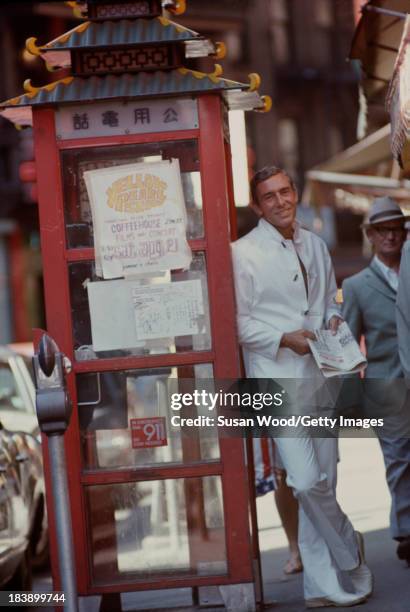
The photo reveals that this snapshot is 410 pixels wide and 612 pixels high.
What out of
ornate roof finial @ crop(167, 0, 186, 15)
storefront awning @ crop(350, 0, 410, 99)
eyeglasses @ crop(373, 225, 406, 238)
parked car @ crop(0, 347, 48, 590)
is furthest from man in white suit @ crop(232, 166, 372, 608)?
storefront awning @ crop(350, 0, 410, 99)

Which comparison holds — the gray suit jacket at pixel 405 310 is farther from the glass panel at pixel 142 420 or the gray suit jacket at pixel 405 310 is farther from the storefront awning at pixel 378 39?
the storefront awning at pixel 378 39

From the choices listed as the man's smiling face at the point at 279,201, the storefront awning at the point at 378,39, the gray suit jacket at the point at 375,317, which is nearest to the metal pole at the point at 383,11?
the storefront awning at the point at 378,39

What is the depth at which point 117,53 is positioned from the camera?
270 inches

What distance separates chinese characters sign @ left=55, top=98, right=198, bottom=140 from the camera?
22.3ft

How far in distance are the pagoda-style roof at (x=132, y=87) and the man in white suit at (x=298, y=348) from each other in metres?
0.66

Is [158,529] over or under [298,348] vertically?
under

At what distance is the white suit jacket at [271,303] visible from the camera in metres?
6.90

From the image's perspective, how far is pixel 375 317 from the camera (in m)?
8.20

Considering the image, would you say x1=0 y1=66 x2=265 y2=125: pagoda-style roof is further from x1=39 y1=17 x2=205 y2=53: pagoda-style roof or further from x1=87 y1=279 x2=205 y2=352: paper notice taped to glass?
x1=87 y1=279 x2=205 y2=352: paper notice taped to glass

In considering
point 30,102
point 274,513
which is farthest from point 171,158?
point 274,513

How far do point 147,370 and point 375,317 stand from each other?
1922 mm

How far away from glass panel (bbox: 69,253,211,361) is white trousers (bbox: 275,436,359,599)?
739 millimetres

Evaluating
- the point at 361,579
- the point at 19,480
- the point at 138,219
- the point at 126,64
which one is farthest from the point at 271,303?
the point at 19,480

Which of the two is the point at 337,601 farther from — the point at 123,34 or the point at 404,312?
the point at 123,34
